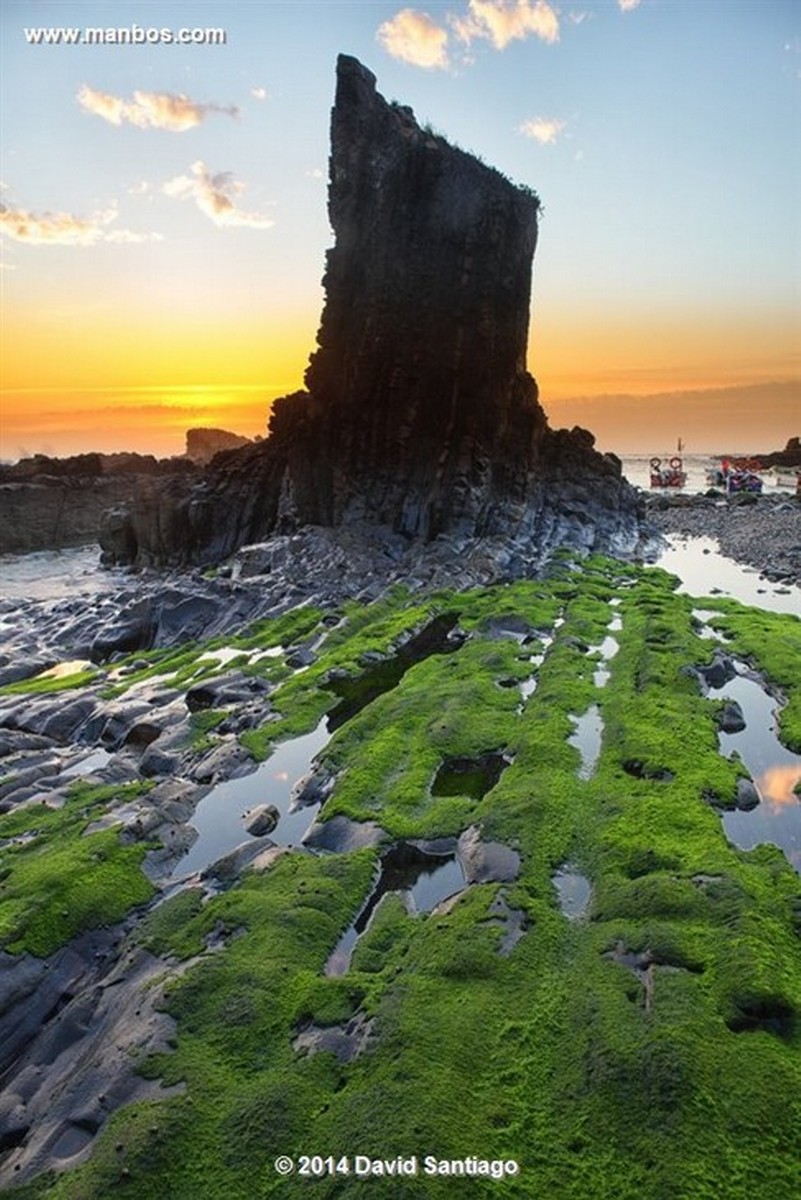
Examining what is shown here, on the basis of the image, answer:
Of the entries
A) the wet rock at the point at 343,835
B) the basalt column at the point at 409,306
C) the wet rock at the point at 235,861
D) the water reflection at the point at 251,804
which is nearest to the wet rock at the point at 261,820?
the water reflection at the point at 251,804

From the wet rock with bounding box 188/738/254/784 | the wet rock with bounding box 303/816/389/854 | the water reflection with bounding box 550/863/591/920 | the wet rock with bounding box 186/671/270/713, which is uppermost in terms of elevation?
the water reflection with bounding box 550/863/591/920

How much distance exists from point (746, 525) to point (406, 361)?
41.4 metres

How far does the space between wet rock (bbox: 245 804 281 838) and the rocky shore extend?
43.0 m

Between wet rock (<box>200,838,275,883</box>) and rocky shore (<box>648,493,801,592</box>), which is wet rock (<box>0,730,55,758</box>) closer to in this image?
wet rock (<box>200,838,275,883</box>)

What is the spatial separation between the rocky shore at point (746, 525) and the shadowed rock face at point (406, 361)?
42.5ft

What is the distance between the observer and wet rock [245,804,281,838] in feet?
67.5

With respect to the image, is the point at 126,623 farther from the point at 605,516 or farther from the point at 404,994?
the point at 605,516

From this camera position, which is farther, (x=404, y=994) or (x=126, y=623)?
(x=126, y=623)

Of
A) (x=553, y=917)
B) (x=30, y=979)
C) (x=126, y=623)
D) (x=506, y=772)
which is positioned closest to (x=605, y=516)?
(x=126, y=623)

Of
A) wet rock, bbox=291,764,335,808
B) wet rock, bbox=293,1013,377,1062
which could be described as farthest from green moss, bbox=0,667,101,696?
wet rock, bbox=293,1013,377,1062

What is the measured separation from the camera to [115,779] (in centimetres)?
2405

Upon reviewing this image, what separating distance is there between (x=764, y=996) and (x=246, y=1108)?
872 cm

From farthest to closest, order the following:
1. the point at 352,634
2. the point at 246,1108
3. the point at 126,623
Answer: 1. the point at 126,623
2. the point at 352,634
3. the point at 246,1108

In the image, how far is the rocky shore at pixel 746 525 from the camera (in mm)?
58438
